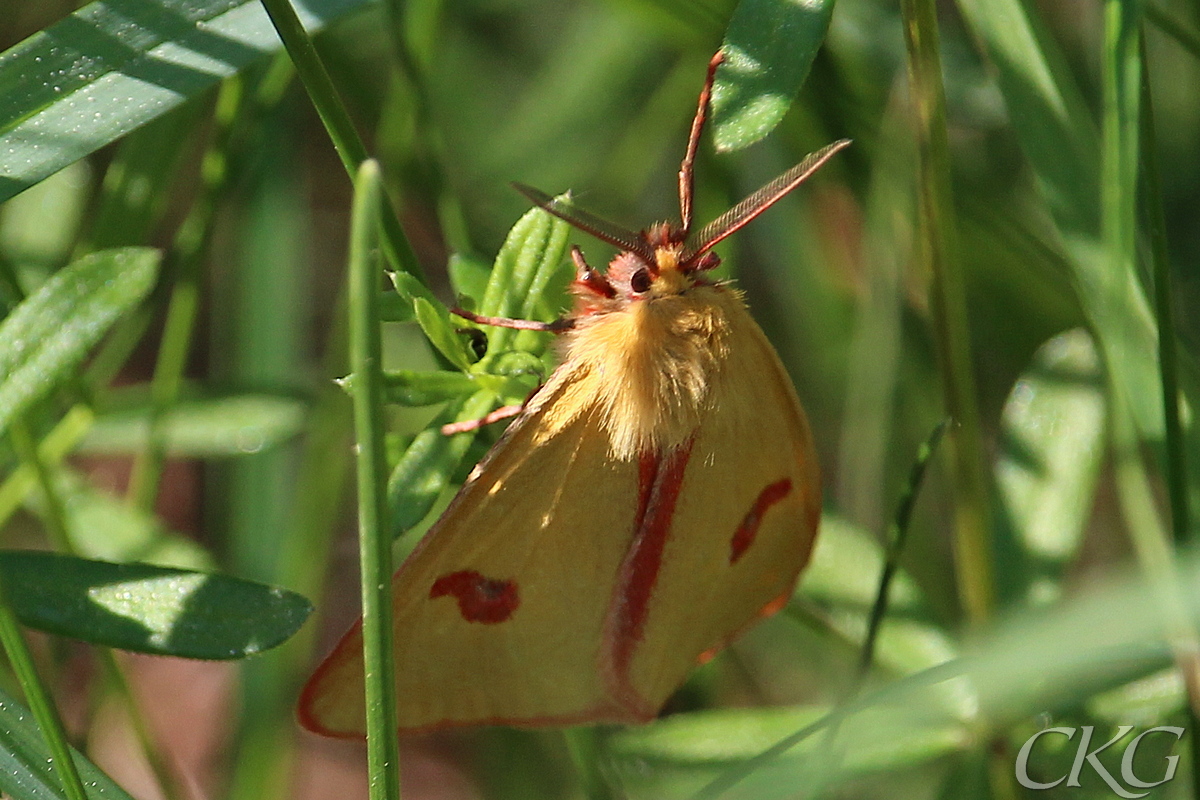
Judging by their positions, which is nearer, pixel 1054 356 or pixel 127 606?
pixel 127 606

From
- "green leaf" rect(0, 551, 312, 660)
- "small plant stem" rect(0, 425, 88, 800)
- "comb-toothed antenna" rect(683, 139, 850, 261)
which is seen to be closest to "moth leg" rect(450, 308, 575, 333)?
"comb-toothed antenna" rect(683, 139, 850, 261)

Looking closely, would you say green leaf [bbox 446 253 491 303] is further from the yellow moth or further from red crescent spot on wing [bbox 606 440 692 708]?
red crescent spot on wing [bbox 606 440 692 708]

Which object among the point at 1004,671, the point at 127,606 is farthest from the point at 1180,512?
the point at 127,606

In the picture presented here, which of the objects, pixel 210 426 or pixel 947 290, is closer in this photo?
pixel 947 290

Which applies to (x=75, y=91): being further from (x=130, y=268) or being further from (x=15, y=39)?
(x=15, y=39)

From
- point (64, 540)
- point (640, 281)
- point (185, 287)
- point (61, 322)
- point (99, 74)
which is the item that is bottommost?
point (64, 540)

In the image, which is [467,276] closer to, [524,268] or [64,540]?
[524,268]

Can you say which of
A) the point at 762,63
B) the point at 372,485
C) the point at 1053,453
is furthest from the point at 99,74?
the point at 1053,453
